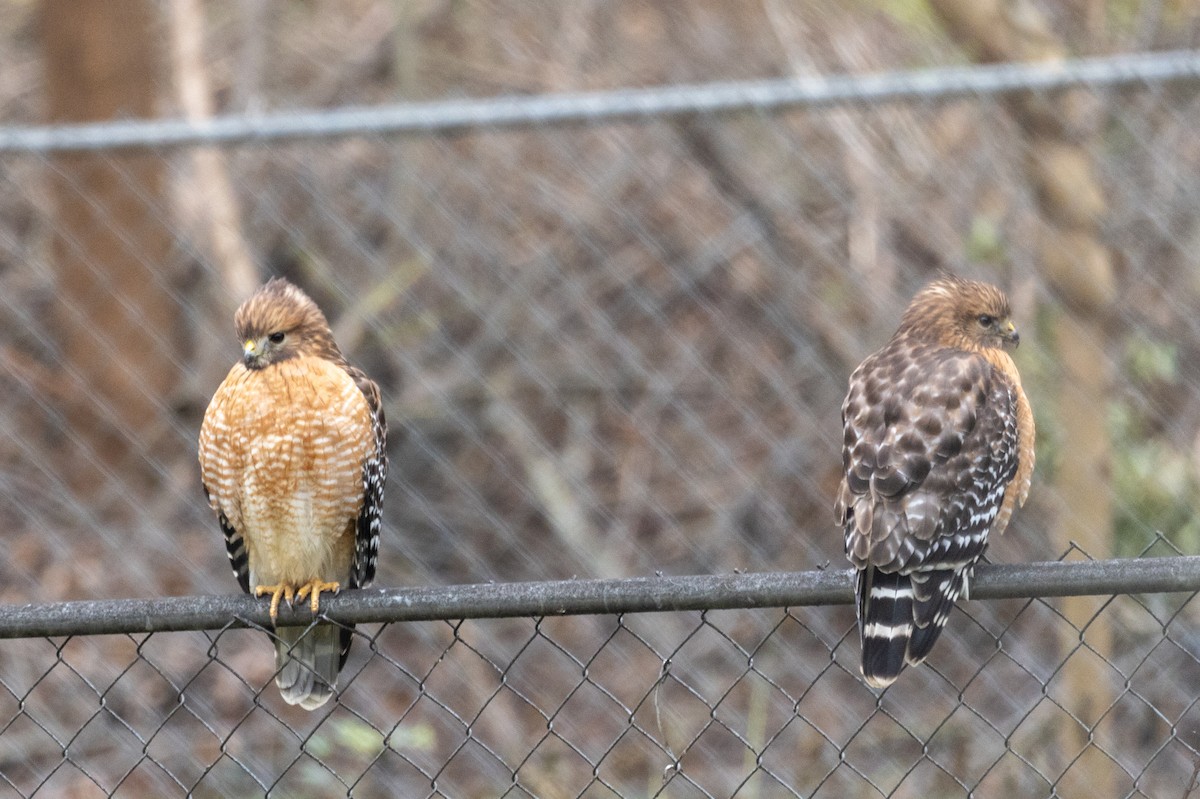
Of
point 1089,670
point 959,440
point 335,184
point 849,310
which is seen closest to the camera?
point 959,440

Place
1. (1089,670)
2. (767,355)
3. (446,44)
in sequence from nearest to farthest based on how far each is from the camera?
(1089,670) → (767,355) → (446,44)

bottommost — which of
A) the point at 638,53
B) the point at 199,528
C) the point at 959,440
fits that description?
the point at 199,528

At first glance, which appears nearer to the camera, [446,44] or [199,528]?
[199,528]

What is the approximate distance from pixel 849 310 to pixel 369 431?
9.13ft

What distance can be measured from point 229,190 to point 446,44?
1422 mm

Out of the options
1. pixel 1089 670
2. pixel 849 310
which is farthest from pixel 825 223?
pixel 1089 670

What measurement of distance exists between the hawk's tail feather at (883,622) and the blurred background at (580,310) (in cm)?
198

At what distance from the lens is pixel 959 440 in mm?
3246

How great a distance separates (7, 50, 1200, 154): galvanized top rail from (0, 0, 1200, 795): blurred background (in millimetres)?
693

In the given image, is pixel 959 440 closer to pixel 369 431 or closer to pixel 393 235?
pixel 369 431

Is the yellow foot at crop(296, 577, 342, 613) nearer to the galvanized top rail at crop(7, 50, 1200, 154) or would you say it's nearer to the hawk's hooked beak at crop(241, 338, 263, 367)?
the hawk's hooked beak at crop(241, 338, 263, 367)

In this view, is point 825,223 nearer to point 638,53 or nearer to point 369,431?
point 638,53

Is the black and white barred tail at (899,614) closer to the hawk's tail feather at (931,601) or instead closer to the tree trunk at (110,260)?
the hawk's tail feather at (931,601)

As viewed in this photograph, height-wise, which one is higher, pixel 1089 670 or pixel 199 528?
pixel 1089 670
